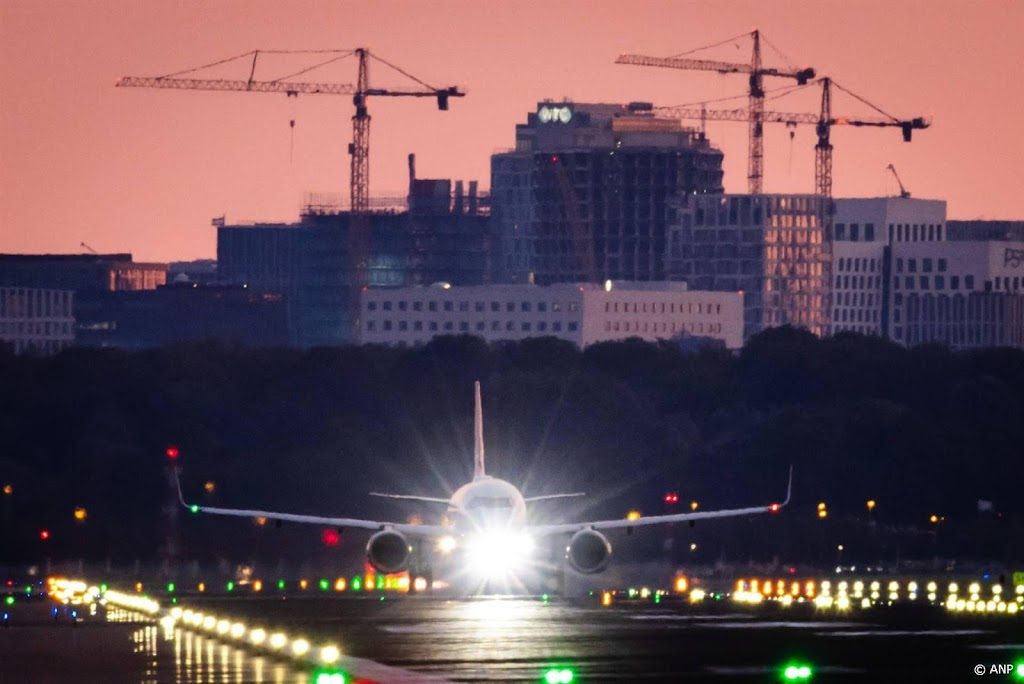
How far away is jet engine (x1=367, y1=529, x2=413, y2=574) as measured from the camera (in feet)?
359

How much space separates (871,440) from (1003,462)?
810 centimetres

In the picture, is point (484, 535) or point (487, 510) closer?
point (487, 510)

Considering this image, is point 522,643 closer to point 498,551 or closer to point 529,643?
point 529,643

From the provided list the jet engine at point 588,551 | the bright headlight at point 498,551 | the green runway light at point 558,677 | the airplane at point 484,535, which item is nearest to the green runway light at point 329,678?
the green runway light at point 558,677

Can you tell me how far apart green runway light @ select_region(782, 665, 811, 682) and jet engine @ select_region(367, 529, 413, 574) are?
40.1 meters

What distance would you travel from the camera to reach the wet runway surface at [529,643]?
69812mm

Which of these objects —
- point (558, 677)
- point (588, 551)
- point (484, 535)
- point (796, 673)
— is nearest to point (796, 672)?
point (796, 673)

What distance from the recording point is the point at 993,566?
143 metres

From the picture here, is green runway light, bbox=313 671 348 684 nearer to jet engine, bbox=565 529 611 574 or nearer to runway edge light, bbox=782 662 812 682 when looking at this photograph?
runway edge light, bbox=782 662 812 682

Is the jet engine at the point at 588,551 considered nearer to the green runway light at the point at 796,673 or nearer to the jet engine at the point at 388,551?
the jet engine at the point at 388,551

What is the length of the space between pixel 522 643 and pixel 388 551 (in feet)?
102

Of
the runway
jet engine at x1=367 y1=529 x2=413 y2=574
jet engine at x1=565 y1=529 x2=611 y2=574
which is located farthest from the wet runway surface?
jet engine at x1=565 y1=529 x2=611 y2=574

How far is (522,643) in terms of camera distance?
78812 mm

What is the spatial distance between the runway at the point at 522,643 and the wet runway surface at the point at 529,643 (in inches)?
2.0
